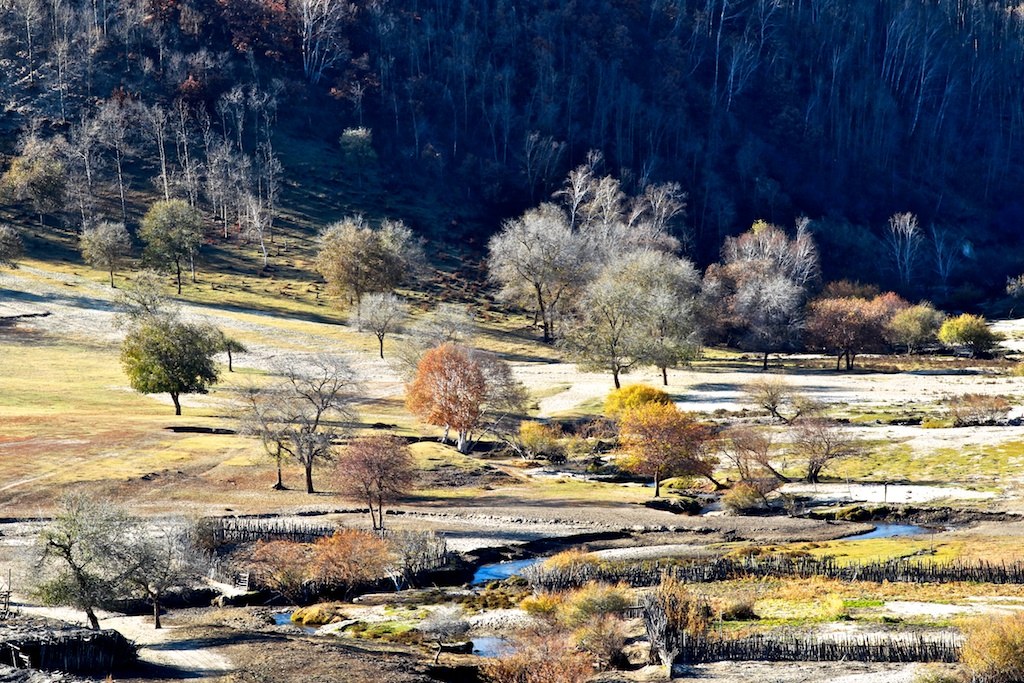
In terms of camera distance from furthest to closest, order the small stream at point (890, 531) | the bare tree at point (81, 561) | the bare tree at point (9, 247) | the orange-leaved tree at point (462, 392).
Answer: the bare tree at point (9, 247)
the orange-leaved tree at point (462, 392)
the small stream at point (890, 531)
the bare tree at point (81, 561)

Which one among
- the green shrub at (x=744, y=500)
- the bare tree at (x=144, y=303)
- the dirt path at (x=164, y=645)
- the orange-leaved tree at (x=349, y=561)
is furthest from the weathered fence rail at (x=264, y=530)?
the bare tree at (x=144, y=303)

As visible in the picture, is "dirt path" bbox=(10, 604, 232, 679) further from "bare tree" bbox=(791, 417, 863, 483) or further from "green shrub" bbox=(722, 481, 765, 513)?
"bare tree" bbox=(791, 417, 863, 483)

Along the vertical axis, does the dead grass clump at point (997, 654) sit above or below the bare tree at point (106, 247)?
below

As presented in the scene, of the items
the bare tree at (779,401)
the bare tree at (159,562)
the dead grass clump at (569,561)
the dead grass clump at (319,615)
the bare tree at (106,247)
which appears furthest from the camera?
the bare tree at (106,247)

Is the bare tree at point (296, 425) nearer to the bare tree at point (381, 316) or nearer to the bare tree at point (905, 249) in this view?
the bare tree at point (381, 316)

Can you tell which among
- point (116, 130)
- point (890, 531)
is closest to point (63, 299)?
point (116, 130)

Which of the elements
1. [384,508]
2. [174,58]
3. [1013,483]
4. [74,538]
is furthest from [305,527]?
[174,58]

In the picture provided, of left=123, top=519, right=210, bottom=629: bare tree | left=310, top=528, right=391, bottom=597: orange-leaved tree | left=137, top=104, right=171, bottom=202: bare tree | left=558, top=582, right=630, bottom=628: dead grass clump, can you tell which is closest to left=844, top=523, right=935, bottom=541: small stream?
left=558, top=582, right=630, bottom=628: dead grass clump
